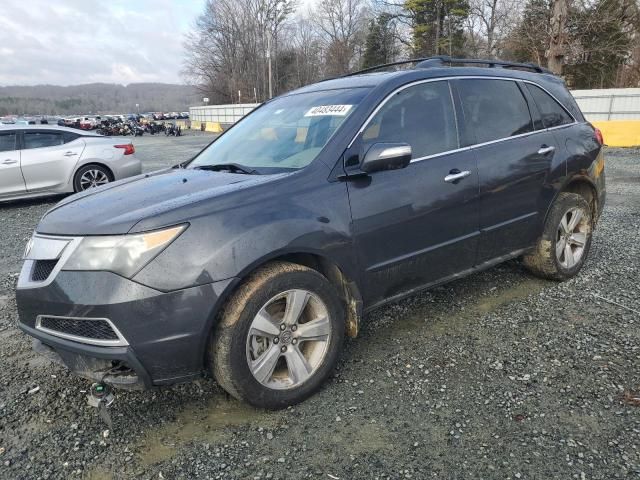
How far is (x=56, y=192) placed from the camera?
8.84m

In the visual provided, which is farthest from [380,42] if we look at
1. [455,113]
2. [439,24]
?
[455,113]

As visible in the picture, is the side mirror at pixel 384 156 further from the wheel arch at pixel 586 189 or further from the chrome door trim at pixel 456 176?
the wheel arch at pixel 586 189

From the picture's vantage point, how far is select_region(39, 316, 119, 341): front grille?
2221 millimetres

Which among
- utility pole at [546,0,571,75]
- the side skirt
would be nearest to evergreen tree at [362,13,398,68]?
utility pole at [546,0,571,75]

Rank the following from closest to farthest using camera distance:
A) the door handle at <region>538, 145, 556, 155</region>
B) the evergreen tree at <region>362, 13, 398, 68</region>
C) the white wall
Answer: the door handle at <region>538, 145, 556, 155</region>
the white wall
the evergreen tree at <region>362, 13, 398, 68</region>

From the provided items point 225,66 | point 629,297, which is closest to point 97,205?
point 629,297

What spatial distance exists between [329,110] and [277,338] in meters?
1.51

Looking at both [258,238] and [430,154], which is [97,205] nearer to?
[258,238]

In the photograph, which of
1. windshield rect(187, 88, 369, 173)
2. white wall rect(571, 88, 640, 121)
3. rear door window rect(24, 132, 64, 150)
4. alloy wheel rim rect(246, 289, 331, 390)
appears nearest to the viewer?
alloy wheel rim rect(246, 289, 331, 390)

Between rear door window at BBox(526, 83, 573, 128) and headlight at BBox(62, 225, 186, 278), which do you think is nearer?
headlight at BBox(62, 225, 186, 278)

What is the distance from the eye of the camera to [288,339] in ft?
8.53

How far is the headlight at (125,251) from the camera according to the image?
2203mm

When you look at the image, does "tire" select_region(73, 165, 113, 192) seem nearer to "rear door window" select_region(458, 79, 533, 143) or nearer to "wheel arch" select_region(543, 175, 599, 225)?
"rear door window" select_region(458, 79, 533, 143)

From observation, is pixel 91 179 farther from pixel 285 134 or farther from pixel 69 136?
pixel 285 134
